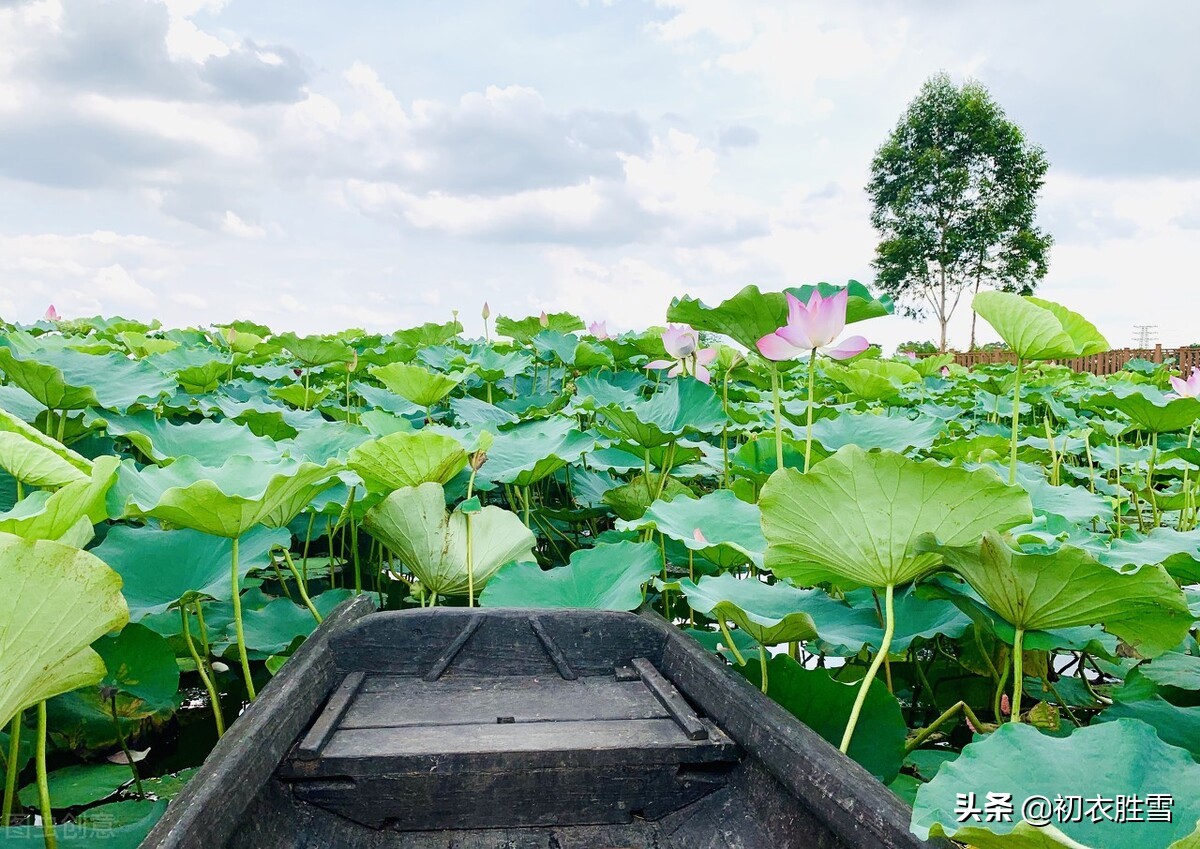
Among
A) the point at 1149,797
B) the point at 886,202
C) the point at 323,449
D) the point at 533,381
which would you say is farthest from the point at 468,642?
the point at 886,202

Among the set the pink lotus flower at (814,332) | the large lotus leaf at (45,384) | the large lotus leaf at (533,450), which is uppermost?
the pink lotus flower at (814,332)

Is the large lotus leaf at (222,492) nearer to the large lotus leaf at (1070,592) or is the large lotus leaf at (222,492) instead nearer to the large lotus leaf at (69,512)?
the large lotus leaf at (69,512)

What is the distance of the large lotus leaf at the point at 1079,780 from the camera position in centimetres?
55

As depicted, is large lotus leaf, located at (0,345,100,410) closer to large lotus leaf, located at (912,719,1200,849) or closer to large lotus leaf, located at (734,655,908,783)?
large lotus leaf, located at (734,655,908,783)

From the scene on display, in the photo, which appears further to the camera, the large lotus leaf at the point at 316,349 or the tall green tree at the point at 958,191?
the tall green tree at the point at 958,191

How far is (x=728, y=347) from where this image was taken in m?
1.82

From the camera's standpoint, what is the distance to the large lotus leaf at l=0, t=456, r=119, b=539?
705mm

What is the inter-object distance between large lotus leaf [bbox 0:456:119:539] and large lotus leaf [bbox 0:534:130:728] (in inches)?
4.7

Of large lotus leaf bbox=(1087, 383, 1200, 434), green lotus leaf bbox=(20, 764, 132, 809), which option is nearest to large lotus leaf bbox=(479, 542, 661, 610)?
green lotus leaf bbox=(20, 764, 132, 809)

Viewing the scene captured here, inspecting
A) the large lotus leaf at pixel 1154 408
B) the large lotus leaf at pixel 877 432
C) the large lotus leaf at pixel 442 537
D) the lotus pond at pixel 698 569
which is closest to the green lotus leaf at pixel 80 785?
the lotus pond at pixel 698 569

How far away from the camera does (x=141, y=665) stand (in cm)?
98

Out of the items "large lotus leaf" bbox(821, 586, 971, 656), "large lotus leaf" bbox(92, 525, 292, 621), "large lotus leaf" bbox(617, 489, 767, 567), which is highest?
"large lotus leaf" bbox(617, 489, 767, 567)

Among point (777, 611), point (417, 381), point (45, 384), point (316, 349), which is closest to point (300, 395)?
point (316, 349)

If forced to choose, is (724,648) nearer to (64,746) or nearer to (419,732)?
(419,732)
